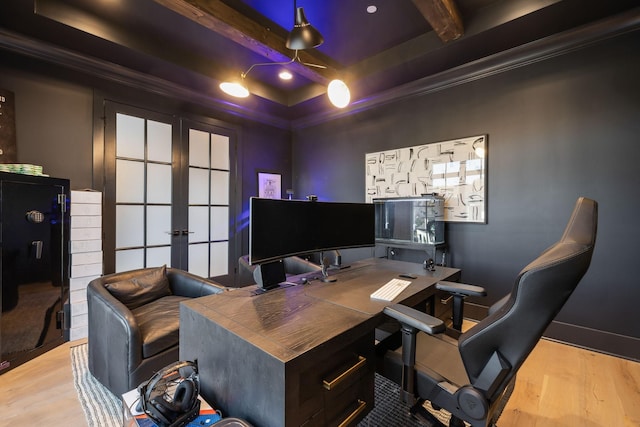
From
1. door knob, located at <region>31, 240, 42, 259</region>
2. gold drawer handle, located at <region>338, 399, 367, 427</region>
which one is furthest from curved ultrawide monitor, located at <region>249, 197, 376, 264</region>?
door knob, located at <region>31, 240, 42, 259</region>

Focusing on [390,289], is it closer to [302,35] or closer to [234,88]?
[302,35]

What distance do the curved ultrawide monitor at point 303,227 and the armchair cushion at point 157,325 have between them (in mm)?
920

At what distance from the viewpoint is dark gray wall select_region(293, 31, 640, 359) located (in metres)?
2.36

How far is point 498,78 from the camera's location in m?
2.95

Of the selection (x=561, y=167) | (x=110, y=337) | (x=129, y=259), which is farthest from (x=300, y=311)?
(x=129, y=259)

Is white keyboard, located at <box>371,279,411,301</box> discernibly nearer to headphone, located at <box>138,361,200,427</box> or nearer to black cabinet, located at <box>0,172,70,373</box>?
headphone, located at <box>138,361,200,427</box>

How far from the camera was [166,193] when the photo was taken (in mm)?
3592

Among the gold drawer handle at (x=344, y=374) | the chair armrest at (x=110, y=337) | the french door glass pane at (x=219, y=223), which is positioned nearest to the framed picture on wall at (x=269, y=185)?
the french door glass pane at (x=219, y=223)

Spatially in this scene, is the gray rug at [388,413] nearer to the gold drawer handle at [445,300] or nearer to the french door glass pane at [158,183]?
the gold drawer handle at [445,300]

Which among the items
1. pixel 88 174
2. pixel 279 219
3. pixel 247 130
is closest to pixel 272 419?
pixel 279 219

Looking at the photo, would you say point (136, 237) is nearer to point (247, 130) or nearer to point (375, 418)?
point (247, 130)

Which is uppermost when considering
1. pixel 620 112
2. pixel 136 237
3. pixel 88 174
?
pixel 620 112

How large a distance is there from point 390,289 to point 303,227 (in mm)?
645

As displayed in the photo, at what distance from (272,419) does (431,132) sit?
3.40m
